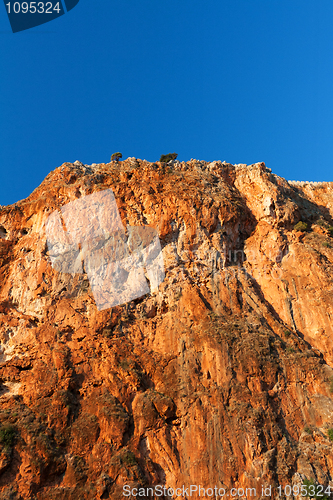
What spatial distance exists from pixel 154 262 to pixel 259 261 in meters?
9.62

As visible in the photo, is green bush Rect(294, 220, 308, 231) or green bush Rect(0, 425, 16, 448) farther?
green bush Rect(294, 220, 308, 231)

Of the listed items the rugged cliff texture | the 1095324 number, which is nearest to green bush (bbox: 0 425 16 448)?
the rugged cliff texture

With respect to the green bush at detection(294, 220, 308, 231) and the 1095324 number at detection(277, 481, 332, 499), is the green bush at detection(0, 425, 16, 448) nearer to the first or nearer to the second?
the 1095324 number at detection(277, 481, 332, 499)

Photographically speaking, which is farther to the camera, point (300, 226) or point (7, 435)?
point (300, 226)

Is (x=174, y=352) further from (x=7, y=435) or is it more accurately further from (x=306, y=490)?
(x=7, y=435)

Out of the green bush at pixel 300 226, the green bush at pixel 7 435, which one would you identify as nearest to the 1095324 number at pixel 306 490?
the green bush at pixel 7 435

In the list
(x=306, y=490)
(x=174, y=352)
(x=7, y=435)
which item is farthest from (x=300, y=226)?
(x=7, y=435)

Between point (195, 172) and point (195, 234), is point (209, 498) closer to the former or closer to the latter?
point (195, 234)

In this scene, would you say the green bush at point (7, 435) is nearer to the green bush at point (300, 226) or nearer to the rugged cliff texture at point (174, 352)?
the rugged cliff texture at point (174, 352)

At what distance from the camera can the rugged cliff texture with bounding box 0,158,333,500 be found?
2025 centimetres

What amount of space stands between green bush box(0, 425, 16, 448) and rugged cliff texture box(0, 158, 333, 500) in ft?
0.25

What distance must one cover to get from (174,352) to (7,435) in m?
11.1

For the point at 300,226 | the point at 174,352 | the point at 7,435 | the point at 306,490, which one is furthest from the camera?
the point at 300,226

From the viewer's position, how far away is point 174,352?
25.5 m
